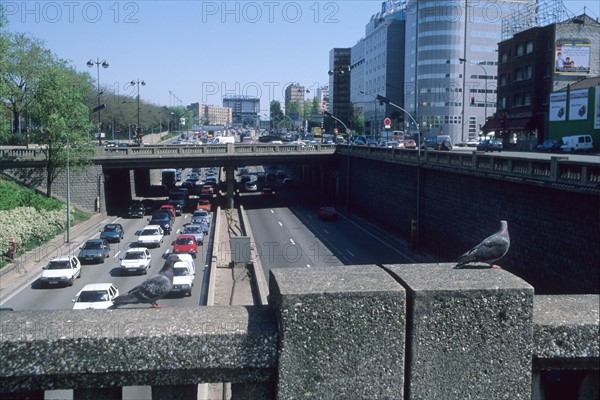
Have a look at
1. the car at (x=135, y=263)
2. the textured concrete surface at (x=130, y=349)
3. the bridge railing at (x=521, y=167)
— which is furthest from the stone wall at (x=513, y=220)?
the textured concrete surface at (x=130, y=349)

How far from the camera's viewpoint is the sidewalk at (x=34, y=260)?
27302 mm

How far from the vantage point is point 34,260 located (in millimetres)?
32812

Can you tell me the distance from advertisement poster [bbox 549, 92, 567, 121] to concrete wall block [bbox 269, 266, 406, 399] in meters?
52.0

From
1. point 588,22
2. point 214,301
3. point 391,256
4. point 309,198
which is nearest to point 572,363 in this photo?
point 214,301

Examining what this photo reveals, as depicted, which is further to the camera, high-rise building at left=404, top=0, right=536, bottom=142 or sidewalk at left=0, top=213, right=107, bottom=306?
high-rise building at left=404, top=0, right=536, bottom=142

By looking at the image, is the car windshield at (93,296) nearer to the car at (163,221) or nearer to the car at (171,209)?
the car at (163,221)

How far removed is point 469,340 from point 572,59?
58.1 metres

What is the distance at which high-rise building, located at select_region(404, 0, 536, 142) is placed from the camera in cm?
9456

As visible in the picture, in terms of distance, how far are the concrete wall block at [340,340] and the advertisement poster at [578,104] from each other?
49552mm

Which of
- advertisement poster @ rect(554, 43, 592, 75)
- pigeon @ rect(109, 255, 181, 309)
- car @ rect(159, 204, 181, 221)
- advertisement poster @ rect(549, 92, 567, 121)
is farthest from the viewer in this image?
advertisement poster @ rect(554, 43, 592, 75)

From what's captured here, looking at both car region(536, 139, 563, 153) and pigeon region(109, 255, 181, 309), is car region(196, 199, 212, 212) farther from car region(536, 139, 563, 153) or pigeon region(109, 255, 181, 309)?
pigeon region(109, 255, 181, 309)

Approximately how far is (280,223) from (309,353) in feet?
154

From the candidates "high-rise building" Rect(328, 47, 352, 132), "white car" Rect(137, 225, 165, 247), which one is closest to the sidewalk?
"white car" Rect(137, 225, 165, 247)

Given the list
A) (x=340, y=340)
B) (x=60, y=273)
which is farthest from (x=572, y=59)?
(x=340, y=340)
